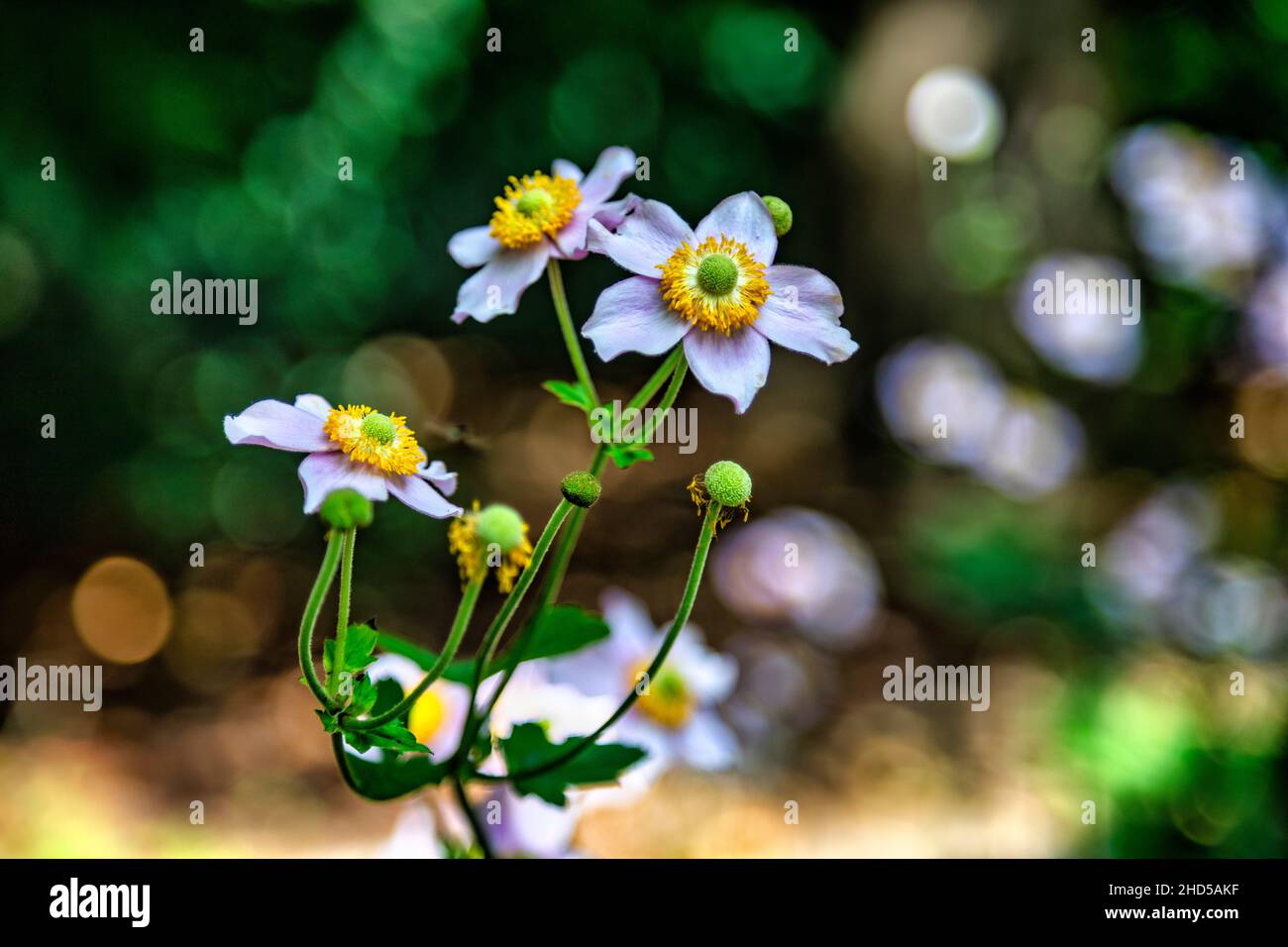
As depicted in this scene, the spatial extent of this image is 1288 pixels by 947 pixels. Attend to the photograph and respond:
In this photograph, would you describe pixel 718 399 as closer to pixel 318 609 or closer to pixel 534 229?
pixel 534 229

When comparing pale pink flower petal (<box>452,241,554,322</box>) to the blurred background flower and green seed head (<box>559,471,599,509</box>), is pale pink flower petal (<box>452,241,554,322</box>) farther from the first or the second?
the blurred background flower

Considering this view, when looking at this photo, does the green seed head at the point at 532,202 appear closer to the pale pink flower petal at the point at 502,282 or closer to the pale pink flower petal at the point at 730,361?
the pale pink flower petal at the point at 502,282

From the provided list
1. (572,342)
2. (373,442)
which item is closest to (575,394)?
(572,342)

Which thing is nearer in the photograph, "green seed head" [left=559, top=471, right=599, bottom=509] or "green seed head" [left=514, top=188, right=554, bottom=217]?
"green seed head" [left=559, top=471, right=599, bottom=509]

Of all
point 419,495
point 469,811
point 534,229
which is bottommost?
point 469,811

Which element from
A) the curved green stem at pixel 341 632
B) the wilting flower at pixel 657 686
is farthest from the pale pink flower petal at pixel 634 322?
the wilting flower at pixel 657 686

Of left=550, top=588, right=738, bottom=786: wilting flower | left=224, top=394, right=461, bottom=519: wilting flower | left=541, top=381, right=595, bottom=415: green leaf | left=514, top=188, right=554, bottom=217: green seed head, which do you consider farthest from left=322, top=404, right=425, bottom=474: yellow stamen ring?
left=550, top=588, right=738, bottom=786: wilting flower
